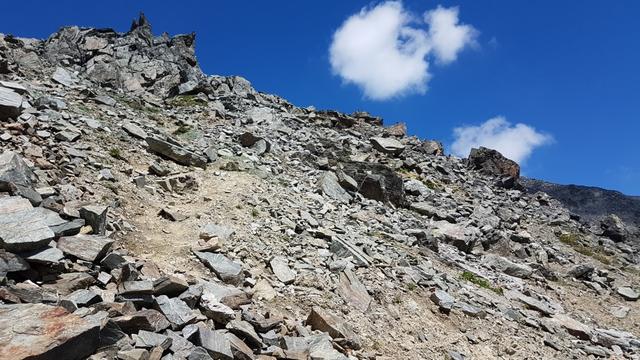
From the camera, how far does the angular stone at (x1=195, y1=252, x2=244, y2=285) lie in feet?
40.1

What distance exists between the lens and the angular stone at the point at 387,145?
123ft

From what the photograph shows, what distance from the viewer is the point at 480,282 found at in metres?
20.0

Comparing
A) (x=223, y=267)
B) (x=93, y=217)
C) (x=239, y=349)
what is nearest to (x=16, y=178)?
(x=93, y=217)

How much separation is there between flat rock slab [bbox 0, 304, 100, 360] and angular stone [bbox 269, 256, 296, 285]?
6.94 m

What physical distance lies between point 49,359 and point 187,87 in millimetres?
31891

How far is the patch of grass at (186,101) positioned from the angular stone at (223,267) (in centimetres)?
2210

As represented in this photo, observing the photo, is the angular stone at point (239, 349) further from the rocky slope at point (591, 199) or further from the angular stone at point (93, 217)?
the rocky slope at point (591, 199)

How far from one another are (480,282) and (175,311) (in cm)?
1503

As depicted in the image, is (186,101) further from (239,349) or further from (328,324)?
(239,349)

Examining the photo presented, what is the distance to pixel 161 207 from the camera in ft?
52.4

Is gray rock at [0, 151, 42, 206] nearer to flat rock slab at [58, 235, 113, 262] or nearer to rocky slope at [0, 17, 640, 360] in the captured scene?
rocky slope at [0, 17, 640, 360]

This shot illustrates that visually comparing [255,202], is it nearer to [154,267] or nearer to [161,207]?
[161,207]

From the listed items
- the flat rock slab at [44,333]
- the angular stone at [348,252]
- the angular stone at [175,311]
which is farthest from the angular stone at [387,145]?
the flat rock slab at [44,333]

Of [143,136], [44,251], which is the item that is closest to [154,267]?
[44,251]
